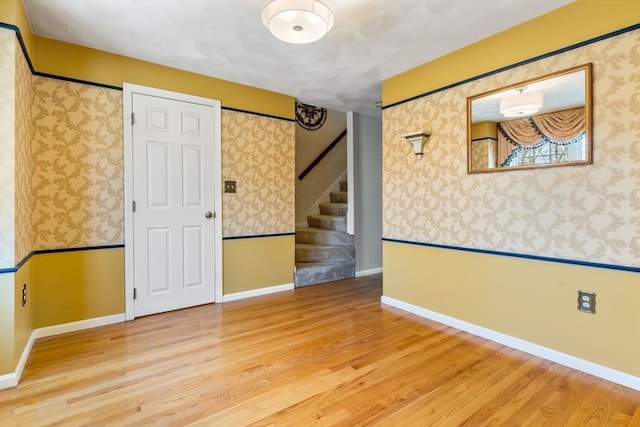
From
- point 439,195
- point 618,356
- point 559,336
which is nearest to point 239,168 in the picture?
point 439,195

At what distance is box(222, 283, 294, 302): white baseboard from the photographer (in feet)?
11.6

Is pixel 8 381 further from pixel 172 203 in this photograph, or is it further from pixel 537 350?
pixel 537 350

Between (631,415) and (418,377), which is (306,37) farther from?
(631,415)

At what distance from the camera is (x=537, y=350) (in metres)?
2.27

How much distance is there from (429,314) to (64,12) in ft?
12.0

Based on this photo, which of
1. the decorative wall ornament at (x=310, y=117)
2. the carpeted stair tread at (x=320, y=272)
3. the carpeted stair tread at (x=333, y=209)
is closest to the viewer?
the carpeted stair tread at (x=320, y=272)

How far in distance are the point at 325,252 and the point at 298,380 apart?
102 inches

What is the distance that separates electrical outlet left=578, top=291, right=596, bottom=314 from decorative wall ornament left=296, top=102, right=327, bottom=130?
170 inches

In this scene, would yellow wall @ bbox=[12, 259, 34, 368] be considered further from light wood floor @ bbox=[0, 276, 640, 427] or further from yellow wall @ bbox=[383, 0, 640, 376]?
yellow wall @ bbox=[383, 0, 640, 376]

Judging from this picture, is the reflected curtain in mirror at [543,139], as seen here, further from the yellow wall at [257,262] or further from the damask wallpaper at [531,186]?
the yellow wall at [257,262]

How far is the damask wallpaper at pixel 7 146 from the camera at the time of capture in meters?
1.89

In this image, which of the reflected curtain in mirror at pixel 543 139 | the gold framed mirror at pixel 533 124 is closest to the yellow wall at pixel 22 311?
the gold framed mirror at pixel 533 124

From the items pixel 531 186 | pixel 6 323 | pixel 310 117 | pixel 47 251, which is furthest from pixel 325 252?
pixel 6 323

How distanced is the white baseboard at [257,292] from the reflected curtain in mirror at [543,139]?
8.66 feet
